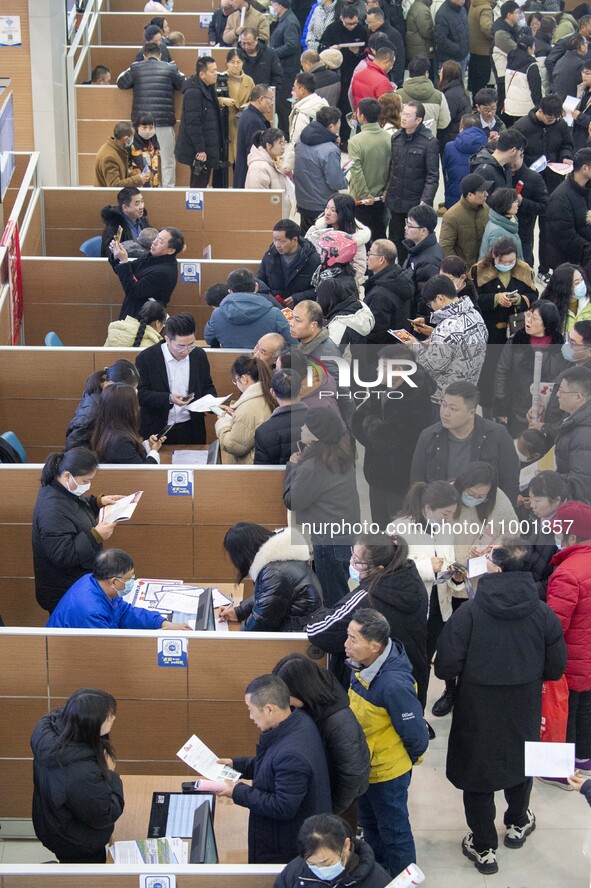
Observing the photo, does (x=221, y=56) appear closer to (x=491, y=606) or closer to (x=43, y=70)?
(x=43, y=70)

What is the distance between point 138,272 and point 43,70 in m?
3.31

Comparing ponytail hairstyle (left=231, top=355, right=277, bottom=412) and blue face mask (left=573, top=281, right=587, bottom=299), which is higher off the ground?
blue face mask (left=573, top=281, right=587, bottom=299)

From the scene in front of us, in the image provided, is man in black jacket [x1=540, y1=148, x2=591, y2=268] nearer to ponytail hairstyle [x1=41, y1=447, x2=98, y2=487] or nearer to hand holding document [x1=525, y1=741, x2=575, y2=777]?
ponytail hairstyle [x1=41, y1=447, x2=98, y2=487]

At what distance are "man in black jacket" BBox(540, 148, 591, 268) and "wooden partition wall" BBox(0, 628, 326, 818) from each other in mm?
4888

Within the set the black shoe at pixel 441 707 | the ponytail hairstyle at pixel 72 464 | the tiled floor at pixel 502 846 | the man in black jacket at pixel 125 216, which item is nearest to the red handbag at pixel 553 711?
the tiled floor at pixel 502 846

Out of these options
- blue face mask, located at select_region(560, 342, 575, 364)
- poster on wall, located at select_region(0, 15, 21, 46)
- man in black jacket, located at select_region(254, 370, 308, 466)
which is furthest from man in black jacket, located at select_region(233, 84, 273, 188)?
man in black jacket, located at select_region(254, 370, 308, 466)

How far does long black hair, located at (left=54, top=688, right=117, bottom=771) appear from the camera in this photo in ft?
12.8

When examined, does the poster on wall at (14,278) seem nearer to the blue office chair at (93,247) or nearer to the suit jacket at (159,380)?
the blue office chair at (93,247)

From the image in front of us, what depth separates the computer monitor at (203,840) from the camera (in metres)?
4.02

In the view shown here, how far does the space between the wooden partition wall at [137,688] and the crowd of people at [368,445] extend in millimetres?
145

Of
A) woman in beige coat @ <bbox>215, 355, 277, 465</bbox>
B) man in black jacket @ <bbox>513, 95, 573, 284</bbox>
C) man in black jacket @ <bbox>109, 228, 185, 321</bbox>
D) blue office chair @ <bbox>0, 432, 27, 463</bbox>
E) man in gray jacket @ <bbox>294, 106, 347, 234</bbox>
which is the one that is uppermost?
man in black jacket @ <bbox>513, 95, 573, 284</bbox>

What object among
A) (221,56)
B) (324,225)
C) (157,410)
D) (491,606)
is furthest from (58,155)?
(491,606)

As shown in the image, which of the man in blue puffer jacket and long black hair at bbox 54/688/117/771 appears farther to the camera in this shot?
the man in blue puffer jacket

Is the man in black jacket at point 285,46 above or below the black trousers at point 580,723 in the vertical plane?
above
